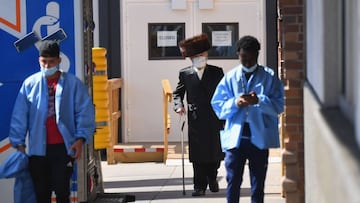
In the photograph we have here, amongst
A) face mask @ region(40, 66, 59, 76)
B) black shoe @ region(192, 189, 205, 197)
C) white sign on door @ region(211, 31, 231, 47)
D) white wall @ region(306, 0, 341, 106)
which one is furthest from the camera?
white sign on door @ region(211, 31, 231, 47)

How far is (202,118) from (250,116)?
8.39 feet

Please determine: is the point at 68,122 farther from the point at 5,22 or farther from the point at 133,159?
the point at 133,159

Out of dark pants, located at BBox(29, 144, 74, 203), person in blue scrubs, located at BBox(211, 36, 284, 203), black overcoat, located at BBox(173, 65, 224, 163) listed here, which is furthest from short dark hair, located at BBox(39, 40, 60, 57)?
black overcoat, located at BBox(173, 65, 224, 163)

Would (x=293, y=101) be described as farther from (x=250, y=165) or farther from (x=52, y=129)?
(x=52, y=129)

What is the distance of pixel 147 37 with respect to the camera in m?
13.5

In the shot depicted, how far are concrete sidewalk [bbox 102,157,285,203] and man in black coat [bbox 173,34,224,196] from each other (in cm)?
28

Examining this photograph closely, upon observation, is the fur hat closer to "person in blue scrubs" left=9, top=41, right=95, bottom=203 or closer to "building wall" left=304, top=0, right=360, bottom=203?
"person in blue scrubs" left=9, top=41, right=95, bottom=203

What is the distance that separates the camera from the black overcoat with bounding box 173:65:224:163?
370 inches

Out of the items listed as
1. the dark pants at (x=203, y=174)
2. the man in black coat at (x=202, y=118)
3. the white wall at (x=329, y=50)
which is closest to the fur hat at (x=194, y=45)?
the man in black coat at (x=202, y=118)

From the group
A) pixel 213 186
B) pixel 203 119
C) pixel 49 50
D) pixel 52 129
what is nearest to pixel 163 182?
pixel 213 186

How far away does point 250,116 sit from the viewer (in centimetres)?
690

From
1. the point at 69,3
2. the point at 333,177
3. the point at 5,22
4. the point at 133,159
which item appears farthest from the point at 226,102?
the point at 133,159

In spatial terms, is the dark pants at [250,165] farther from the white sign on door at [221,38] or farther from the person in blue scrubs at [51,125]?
the white sign on door at [221,38]

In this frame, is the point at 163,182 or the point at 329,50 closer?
the point at 329,50
